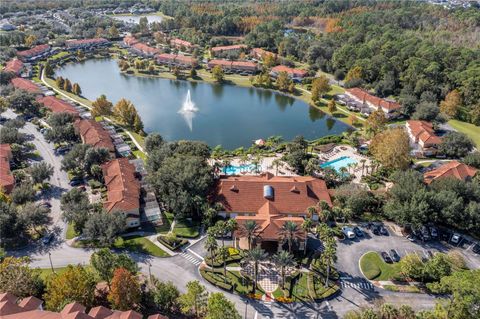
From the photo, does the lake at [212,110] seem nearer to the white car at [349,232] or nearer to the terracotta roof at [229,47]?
the terracotta roof at [229,47]

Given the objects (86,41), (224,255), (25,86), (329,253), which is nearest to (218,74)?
(25,86)

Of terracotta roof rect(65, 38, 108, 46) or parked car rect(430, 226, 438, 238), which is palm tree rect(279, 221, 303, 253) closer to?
parked car rect(430, 226, 438, 238)

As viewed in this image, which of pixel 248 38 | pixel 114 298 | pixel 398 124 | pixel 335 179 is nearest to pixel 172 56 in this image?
pixel 248 38

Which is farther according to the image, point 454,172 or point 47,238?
point 454,172

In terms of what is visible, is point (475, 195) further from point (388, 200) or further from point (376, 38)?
point (376, 38)

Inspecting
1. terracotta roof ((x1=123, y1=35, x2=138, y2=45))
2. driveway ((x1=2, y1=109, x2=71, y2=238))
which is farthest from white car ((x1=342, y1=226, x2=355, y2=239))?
terracotta roof ((x1=123, y1=35, x2=138, y2=45))

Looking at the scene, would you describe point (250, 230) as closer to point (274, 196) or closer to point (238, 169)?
point (274, 196)

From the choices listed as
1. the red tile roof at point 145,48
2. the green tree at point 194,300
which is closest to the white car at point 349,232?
the green tree at point 194,300
